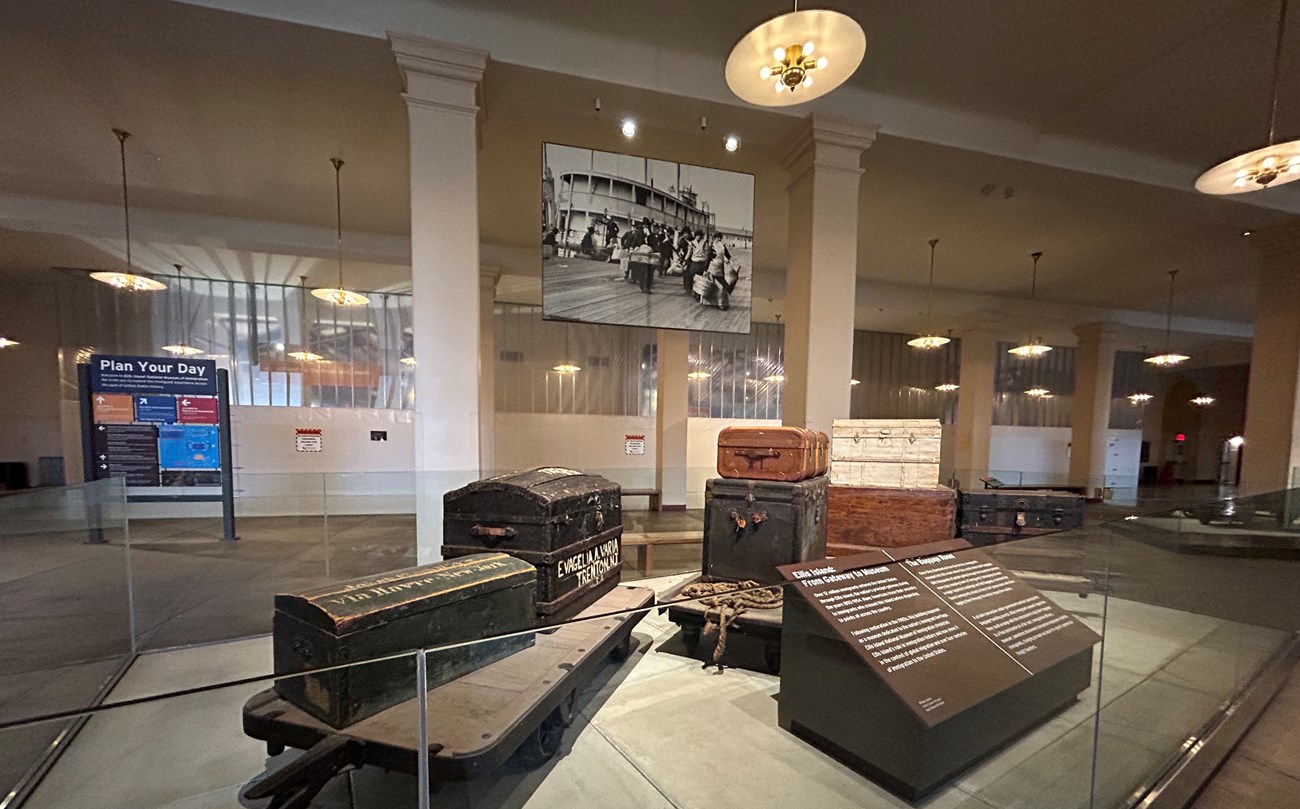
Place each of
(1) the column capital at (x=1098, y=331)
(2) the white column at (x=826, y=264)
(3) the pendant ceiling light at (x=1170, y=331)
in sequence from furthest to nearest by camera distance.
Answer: (1) the column capital at (x=1098, y=331) < (3) the pendant ceiling light at (x=1170, y=331) < (2) the white column at (x=826, y=264)

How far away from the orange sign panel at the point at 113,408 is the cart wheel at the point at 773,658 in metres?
6.91

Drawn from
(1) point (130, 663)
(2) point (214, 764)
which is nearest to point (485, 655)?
(2) point (214, 764)

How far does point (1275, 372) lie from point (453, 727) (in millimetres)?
10099

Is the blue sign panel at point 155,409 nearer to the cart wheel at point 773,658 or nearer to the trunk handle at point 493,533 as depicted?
the trunk handle at point 493,533

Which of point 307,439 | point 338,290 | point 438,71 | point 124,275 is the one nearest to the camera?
point 438,71

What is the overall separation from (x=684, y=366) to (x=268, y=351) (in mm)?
7857

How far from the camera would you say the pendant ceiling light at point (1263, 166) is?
10.2 feet

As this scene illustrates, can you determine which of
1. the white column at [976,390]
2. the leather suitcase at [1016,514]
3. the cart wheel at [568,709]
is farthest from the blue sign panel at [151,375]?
the white column at [976,390]

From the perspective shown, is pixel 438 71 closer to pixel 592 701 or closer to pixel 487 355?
pixel 592 701

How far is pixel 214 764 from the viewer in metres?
1.47

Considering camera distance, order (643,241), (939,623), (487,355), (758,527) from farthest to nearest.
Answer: (487,355) < (643,241) < (758,527) < (939,623)

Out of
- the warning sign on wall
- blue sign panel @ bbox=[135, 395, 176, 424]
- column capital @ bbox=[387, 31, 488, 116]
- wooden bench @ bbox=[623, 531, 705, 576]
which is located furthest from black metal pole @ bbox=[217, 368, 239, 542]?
wooden bench @ bbox=[623, 531, 705, 576]

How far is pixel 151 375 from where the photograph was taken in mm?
5043

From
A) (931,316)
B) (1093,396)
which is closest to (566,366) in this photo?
(931,316)
